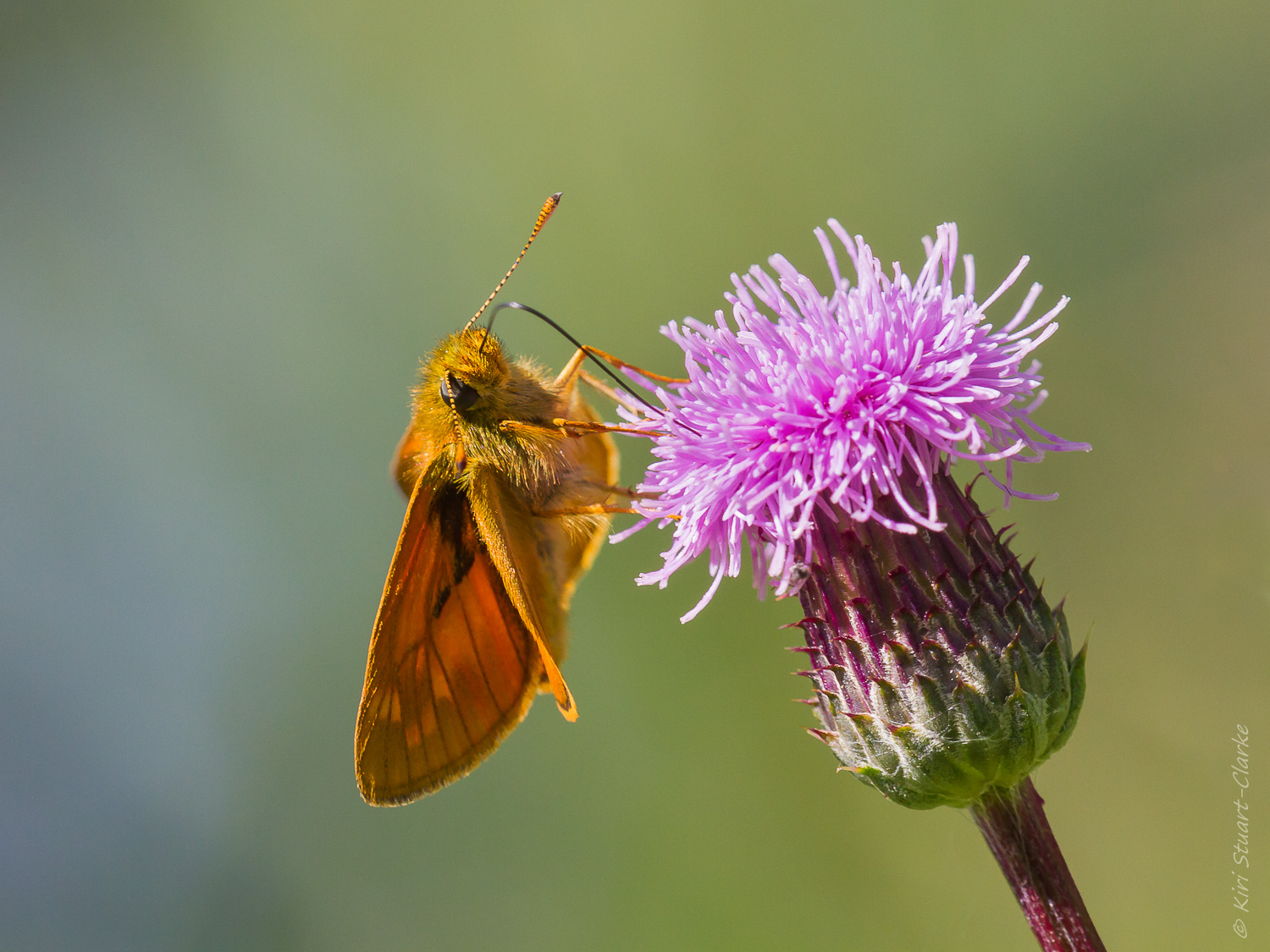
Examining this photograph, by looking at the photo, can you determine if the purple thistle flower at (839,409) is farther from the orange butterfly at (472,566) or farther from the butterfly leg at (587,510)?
the butterfly leg at (587,510)

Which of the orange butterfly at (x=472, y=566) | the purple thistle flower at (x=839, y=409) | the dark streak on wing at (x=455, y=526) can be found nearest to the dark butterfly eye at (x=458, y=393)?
the orange butterfly at (x=472, y=566)

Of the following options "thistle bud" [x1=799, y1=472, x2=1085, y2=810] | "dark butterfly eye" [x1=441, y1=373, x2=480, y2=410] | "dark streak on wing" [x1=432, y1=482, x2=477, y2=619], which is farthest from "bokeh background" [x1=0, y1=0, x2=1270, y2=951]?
"dark butterfly eye" [x1=441, y1=373, x2=480, y2=410]

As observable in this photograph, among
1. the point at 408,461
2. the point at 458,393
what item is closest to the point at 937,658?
the point at 458,393

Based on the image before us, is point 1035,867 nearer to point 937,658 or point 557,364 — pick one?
point 937,658

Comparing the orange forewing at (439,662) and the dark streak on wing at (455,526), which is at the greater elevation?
the dark streak on wing at (455,526)

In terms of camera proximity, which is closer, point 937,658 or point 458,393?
point 937,658

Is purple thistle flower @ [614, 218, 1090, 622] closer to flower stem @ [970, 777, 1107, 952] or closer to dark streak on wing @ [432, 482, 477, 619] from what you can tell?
flower stem @ [970, 777, 1107, 952]
